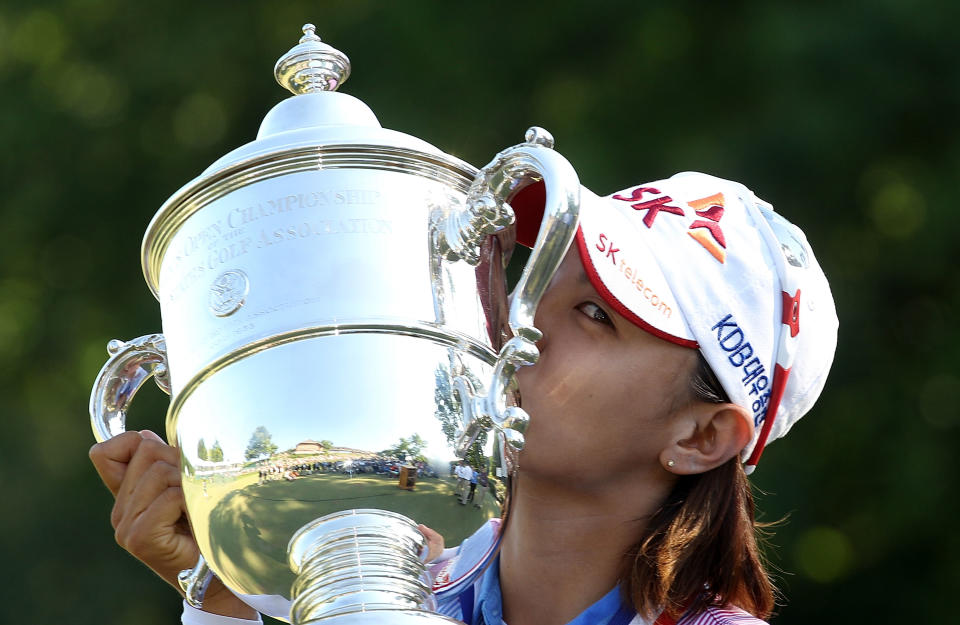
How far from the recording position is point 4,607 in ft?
15.8

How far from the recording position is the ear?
73.6 inches

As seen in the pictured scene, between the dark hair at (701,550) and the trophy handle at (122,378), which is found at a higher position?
the trophy handle at (122,378)

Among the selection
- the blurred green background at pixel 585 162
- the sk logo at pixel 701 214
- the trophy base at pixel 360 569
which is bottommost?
the trophy base at pixel 360 569

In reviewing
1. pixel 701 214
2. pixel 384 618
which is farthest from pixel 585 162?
pixel 384 618

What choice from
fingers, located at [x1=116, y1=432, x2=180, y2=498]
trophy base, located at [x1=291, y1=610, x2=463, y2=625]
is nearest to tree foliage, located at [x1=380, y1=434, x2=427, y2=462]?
trophy base, located at [x1=291, y1=610, x2=463, y2=625]

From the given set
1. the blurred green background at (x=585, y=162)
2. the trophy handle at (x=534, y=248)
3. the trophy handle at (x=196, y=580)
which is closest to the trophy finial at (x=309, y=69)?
the trophy handle at (x=534, y=248)

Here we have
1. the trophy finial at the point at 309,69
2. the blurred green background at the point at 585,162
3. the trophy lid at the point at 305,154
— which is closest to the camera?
the trophy lid at the point at 305,154

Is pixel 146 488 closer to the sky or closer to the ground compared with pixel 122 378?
closer to the ground

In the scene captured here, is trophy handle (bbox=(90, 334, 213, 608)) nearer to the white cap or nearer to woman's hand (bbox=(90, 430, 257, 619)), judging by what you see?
woman's hand (bbox=(90, 430, 257, 619))

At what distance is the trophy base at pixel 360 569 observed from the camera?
128cm

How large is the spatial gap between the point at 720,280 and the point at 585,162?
2258mm

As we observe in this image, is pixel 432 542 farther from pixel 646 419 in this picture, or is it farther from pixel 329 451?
pixel 646 419

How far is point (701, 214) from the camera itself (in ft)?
6.07

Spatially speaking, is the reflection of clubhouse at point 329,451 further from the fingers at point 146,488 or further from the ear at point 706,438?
the ear at point 706,438
